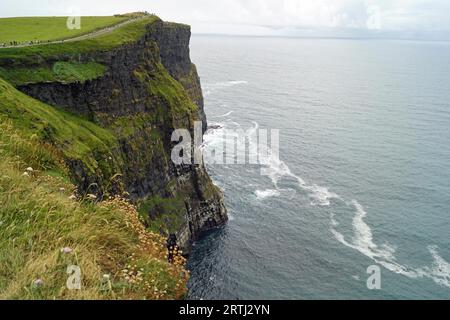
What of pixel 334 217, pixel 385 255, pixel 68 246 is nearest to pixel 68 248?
pixel 68 246

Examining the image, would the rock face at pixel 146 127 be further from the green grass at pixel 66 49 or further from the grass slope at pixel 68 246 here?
the grass slope at pixel 68 246

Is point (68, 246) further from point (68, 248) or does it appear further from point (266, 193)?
point (266, 193)

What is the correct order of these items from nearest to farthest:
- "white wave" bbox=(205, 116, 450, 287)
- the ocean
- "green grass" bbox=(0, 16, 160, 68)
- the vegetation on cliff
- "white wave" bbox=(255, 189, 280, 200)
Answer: the vegetation on cliff, "green grass" bbox=(0, 16, 160, 68), the ocean, "white wave" bbox=(205, 116, 450, 287), "white wave" bbox=(255, 189, 280, 200)

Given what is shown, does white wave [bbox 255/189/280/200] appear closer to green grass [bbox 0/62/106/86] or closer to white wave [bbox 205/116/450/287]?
white wave [bbox 205/116/450/287]

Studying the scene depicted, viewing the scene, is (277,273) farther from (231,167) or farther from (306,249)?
(231,167)

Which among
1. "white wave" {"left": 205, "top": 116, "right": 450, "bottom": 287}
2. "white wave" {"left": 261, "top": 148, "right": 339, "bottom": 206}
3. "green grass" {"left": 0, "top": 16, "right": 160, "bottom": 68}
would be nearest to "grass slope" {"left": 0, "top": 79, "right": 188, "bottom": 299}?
"green grass" {"left": 0, "top": 16, "right": 160, "bottom": 68}

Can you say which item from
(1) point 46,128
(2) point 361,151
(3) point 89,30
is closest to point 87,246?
(1) point 46,128
